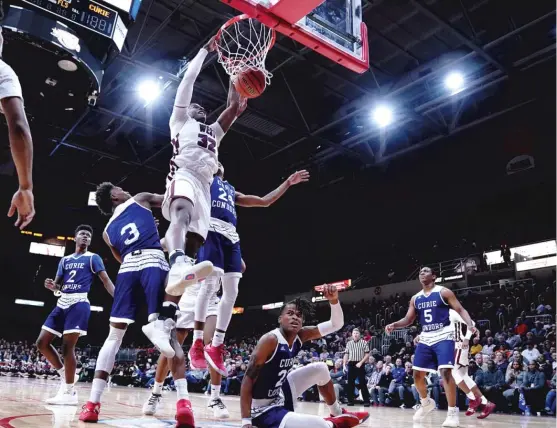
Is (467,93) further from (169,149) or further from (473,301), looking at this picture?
(169,149)

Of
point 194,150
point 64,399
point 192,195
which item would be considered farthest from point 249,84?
point 64,399

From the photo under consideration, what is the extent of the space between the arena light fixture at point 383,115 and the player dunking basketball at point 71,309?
995 cm

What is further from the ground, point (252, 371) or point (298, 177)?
point (298, 177)

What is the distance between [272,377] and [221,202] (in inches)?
79.5

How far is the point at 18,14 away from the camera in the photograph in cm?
718

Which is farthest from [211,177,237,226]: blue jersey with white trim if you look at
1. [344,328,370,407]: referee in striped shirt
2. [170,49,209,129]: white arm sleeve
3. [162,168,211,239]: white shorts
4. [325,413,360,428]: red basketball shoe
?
[344,328,370,407]: referee in striped shirt

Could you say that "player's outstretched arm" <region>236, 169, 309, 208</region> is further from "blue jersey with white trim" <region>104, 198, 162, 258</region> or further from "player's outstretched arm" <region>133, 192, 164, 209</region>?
"blue jersey with white trim" <region>104, 198, 162, 258</region>

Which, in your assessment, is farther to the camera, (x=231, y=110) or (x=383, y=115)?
(x=383, y=115)

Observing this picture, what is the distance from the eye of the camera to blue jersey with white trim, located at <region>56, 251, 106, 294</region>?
224 inches

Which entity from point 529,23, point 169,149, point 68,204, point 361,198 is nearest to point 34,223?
point 68,204

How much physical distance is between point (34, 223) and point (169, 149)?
29.6 ft

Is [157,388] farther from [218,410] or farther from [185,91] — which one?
[185,91]

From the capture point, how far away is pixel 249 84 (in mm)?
4609

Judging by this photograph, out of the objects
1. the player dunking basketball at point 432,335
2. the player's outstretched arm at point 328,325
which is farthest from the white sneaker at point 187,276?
the player dunking basketball at point 432,335
